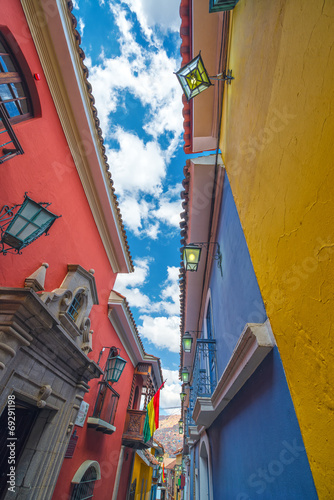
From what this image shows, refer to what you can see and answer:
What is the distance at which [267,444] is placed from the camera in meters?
2.00

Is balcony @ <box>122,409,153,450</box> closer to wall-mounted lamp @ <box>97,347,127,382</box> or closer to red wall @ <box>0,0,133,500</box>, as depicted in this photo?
red wall @ <box>0,0,133,500</box>

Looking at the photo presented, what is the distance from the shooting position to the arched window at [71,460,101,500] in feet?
16.9

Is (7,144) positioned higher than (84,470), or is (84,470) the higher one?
(7,144)

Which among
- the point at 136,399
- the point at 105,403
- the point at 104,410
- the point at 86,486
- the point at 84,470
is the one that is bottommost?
the point at 86,486

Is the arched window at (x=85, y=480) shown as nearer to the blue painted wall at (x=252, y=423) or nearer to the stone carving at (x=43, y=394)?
the stone carving at (x=43, y=394)

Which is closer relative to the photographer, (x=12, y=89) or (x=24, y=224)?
(x=24, y=224)

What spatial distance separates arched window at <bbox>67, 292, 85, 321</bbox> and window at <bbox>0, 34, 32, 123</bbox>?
3.57 metres

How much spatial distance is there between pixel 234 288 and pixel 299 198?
2409mm

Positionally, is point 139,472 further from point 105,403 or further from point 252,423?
point 252,423

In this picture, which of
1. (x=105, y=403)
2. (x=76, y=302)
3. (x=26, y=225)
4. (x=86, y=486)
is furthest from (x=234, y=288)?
(x=86, y=486)

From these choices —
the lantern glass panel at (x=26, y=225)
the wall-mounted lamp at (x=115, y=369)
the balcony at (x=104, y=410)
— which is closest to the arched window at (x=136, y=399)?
the balcony at (x=104, y=410)

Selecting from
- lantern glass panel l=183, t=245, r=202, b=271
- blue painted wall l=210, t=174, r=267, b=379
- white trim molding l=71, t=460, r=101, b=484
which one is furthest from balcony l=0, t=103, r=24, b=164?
white trim molding l=71, t=460, r=101, b=484

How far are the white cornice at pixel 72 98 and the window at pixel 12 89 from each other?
2.35 feet

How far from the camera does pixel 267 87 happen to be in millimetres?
2029
